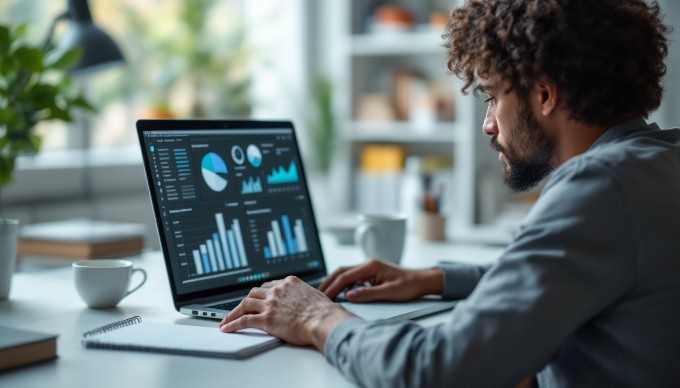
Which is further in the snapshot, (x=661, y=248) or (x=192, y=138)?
(x=192, y=138)

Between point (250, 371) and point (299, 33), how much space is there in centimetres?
353

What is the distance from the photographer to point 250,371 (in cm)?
102

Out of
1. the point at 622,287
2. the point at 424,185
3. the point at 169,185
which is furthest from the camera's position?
the point at 424,185

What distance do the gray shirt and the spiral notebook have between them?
12cm

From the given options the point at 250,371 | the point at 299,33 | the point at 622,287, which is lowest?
the point at 250,371

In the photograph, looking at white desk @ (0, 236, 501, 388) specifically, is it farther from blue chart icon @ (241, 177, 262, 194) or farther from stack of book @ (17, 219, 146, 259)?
stack of book @ (17, 219, 146, 259)

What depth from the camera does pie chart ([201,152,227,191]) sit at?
143 cm

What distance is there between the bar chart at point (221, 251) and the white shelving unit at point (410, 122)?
6.81 feet

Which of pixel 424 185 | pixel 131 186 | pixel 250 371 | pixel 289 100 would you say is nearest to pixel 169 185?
pixel 250 371

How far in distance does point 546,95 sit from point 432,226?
1.12 m

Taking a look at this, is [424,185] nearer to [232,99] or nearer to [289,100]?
[232,99]

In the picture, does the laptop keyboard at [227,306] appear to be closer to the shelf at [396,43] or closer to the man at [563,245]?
the man at [563,245]

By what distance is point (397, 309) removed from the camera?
4.50 feet

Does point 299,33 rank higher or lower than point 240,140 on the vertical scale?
higher
